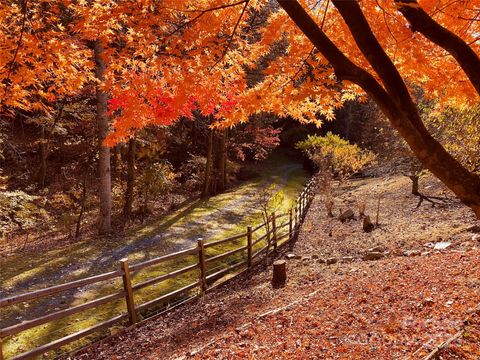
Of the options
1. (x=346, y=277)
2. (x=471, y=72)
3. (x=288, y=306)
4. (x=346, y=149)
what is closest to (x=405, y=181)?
(x=346, y=149)

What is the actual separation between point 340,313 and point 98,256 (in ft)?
25.3

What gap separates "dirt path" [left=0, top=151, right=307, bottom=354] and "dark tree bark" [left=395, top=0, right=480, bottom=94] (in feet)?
23.7

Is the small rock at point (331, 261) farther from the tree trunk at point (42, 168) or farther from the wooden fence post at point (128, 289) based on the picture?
the tree trunk at point (42, 168)

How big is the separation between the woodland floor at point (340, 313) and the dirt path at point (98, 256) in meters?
1.20

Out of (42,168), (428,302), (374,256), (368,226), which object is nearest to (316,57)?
(428,302)

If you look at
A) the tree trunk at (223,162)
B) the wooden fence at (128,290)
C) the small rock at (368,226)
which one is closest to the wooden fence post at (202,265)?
the wooden fence at (128,290)

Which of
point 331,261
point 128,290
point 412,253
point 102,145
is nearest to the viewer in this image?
point 128,290

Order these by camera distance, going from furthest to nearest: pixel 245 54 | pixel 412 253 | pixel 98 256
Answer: pixel 98 256
pixel 412 253
pixel 245 54

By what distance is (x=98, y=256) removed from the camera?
10.8m

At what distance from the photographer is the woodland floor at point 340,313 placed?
14.9 feet

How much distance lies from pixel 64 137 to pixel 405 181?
67.5 feet

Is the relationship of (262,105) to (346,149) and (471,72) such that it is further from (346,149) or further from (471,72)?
(346,149)

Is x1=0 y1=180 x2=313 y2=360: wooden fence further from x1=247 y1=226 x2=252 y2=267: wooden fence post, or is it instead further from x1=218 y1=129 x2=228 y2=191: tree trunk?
x1=218 y1=129 x2=228 y2=191: tree trunk

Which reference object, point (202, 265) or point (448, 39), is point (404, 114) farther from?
point (202, 265)
